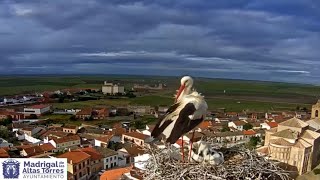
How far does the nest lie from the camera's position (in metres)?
6.63

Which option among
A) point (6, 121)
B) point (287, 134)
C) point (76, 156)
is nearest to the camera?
point (287, 134)

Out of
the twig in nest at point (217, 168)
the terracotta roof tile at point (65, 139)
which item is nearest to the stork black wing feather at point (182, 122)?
the twig in nest at point (217, 168)

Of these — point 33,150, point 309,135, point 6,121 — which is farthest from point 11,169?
point 6,121

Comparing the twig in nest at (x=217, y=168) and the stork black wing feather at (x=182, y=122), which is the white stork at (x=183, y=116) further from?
the twig in nest at (x=217, y=168)

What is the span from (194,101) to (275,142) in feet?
82.3

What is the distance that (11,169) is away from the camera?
14.3 meters

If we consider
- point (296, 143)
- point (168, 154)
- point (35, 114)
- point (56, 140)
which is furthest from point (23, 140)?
point (168, 154)

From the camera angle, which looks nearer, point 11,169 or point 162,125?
point 162,125

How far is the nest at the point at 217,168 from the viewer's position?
6629 mm

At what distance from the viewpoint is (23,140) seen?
53.1 m

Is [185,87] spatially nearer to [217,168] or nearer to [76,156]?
[217,168]

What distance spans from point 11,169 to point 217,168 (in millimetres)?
10328

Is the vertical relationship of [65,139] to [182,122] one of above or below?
below

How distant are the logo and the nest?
8573 mm
